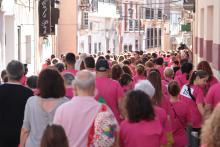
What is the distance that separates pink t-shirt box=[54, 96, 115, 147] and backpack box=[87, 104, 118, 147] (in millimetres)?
104

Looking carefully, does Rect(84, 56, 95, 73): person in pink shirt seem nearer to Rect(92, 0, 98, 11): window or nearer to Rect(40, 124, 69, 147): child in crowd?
Rect(40, 124, 69, 147): child in crowd

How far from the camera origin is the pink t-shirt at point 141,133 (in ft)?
22.3

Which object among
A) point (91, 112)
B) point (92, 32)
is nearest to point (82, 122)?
point (91, 112)

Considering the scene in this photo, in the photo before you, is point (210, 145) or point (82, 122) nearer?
point (210, 145)

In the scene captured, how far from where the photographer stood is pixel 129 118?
267 inches

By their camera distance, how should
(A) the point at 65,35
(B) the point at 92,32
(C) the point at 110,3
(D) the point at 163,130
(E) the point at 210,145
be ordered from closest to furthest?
1. (E) the point at 210,145
2. (D) the point at 163,130
3. (A) the point at 65,35
4. (B) the point at 92,32
5. (C) the point at 110,3

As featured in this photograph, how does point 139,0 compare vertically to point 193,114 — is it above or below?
above

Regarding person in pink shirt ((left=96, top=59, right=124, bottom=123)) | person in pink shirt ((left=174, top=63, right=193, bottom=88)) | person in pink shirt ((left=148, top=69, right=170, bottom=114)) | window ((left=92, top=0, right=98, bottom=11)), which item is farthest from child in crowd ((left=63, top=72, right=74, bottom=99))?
window ((left=92, top=0, right=98, bottom=11))

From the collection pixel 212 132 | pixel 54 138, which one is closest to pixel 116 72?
pixel 54 138

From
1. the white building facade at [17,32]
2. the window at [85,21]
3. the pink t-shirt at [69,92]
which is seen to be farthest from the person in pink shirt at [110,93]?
the window at [85,21]

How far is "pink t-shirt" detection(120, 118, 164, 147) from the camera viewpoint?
22.3 feet

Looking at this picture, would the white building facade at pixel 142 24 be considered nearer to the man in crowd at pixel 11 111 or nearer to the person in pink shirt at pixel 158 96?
the person in pink shirt at pixel 158 96

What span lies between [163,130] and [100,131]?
0.80 m

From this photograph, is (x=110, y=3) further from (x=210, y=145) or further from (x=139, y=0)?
(x=210, y=145)
